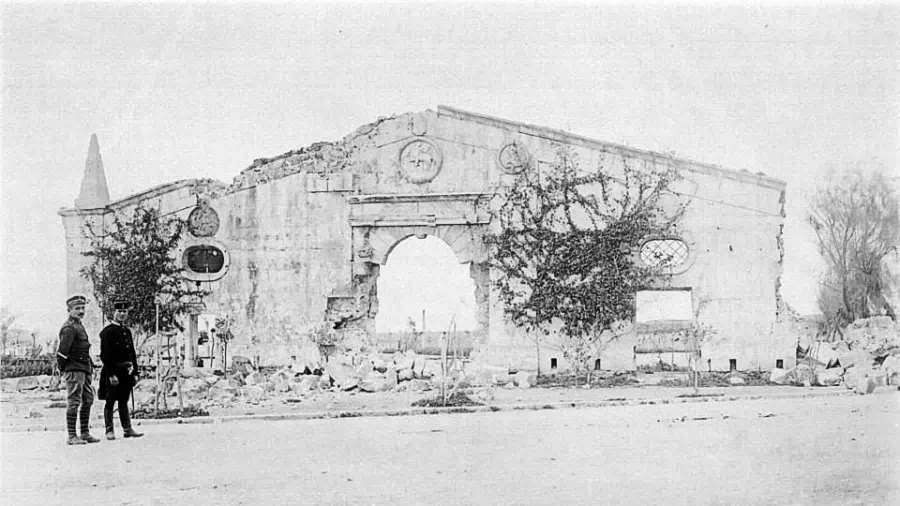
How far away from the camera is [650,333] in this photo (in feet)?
79.6

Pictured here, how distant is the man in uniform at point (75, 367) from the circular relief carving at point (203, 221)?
→ 23.7ft

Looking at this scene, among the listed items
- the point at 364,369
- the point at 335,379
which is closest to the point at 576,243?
the point at 364,369

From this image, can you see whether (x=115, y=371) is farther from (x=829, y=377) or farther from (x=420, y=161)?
(x=829, y=377)

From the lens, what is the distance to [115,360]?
1277 cm

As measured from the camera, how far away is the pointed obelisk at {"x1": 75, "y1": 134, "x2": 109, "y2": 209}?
61.0 ft

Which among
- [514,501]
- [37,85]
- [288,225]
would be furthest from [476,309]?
[514,501]

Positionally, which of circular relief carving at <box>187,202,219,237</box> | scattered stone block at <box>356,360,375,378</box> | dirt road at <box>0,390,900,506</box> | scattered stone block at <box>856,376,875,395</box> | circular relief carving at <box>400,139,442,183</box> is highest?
circular relief carving at <box>400,139,442,183</box>

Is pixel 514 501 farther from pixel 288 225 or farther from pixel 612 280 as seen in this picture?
pixel 288 225

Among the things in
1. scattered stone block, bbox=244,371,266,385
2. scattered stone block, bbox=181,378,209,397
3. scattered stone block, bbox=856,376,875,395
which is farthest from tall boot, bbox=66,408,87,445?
scattered stone block, bbox=856,376,875,395

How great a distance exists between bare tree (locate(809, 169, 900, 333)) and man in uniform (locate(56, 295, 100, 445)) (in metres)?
12.9

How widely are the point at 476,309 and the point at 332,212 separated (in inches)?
130

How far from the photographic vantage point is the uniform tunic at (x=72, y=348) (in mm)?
12305

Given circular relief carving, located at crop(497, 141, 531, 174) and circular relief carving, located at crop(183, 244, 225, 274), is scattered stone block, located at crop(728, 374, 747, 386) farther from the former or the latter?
circular relief carving, located at crop(183, 244, 225, 274)

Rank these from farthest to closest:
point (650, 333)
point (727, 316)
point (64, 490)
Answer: point (650, 333) < point (727, 316) < point (64, 490)
